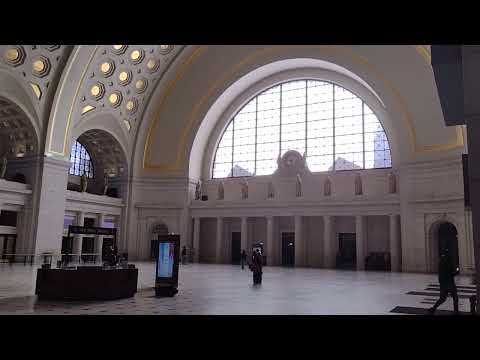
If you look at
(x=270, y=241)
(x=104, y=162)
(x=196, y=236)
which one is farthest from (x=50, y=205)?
(x=270, y=241)

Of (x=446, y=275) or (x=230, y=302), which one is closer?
(x=446, y=275)

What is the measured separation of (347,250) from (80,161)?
20.4m

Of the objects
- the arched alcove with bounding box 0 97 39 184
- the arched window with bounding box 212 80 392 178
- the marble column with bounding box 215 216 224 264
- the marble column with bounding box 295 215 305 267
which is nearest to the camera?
the arched alcove with bounding box 0 97 39 184

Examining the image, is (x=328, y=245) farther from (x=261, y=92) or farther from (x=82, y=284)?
(x=82, y=284)

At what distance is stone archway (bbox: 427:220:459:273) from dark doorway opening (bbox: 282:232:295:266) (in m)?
9.35

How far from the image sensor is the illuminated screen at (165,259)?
34.7 feet

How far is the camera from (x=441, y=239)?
24453 millimetres

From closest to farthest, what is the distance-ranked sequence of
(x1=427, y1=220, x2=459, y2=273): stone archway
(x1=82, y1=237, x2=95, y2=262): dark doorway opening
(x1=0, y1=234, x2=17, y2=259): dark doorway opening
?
(x1=0, y1=234, x2=17, y2=259): dark doorway opening, (x1=427, y1=220, x2=459, y2=273): stone archway, (x1=82, y1=237, x2=95, y2=262): dark doorway opening

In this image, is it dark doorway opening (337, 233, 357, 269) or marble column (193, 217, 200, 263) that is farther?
marble column (193, 217, 200, 263)

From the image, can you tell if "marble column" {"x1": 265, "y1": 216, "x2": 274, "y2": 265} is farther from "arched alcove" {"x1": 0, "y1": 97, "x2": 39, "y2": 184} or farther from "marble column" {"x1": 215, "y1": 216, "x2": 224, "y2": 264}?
"arched alcove" {"x1": 0, "y1": 97, "x2": 39, "y2": 184}

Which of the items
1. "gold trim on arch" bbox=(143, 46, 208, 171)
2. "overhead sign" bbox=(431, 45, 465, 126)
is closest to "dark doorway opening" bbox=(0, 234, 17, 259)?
"gold trim on arch" bbox=(143, 46, 208, 171)

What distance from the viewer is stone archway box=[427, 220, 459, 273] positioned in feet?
78.6

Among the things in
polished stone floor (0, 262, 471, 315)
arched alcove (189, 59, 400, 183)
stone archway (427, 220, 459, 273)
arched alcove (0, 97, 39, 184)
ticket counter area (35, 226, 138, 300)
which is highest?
arched alcove (189, 59, 400, 183)
